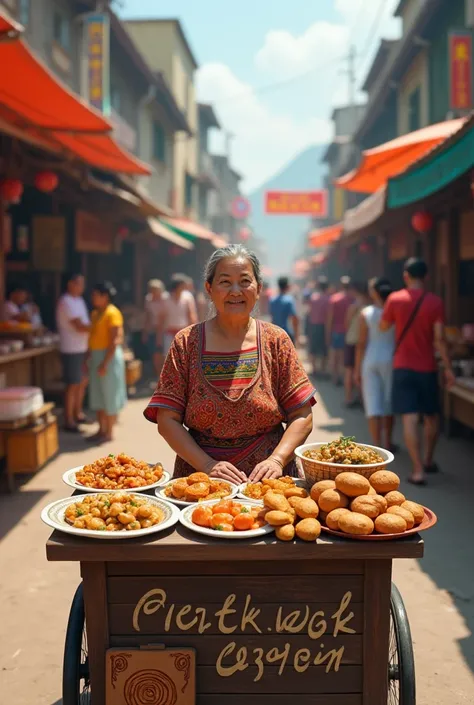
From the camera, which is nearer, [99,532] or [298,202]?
[99,532]

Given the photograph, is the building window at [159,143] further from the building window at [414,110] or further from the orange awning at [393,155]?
the orange awning at [393,155]

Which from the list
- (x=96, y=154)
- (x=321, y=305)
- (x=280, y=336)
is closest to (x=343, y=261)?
(x=321, y=305)

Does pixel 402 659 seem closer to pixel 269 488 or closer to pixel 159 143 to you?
pixel 269 488

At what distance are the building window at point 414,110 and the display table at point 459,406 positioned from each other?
10.00m

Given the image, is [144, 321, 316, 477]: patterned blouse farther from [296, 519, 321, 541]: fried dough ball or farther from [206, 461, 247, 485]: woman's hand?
[296, 519, 321, 541]: fried dough ball

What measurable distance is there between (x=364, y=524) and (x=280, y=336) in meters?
1.20

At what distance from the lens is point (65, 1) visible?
14.0m

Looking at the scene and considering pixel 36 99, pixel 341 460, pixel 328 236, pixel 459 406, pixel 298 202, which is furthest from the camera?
pixel 298 202

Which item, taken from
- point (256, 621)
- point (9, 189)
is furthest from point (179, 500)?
point (9, 189)

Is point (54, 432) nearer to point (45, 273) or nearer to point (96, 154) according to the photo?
point (96, 154)

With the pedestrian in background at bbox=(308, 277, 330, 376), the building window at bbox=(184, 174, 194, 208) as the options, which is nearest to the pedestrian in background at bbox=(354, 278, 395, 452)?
the pedestrian in background at bbox=(308, 277, 330, 376)

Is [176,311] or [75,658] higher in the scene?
[176,311]

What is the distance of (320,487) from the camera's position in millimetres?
2469

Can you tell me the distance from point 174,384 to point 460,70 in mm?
11293
